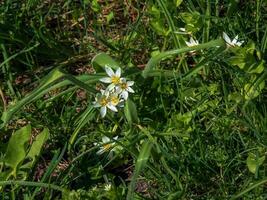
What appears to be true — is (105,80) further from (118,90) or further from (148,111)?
(148,111)

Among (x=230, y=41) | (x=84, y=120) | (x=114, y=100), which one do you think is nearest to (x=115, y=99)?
(x=114, y=100)

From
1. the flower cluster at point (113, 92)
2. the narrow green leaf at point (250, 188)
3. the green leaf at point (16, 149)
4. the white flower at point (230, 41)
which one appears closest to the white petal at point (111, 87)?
the flower cluster at point (113, 92)

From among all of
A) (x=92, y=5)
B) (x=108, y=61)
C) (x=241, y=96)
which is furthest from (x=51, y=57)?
(x=241, y=96)

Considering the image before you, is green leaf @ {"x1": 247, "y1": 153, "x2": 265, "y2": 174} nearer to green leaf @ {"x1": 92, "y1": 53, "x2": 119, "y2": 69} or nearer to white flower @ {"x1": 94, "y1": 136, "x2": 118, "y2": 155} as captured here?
white flower @ {"x1": 94, "y1": 136, "x2": 118, "y2": 155}

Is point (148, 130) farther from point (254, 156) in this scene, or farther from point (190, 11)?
point (190, 11)

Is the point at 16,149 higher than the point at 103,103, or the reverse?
the point at 103,103
